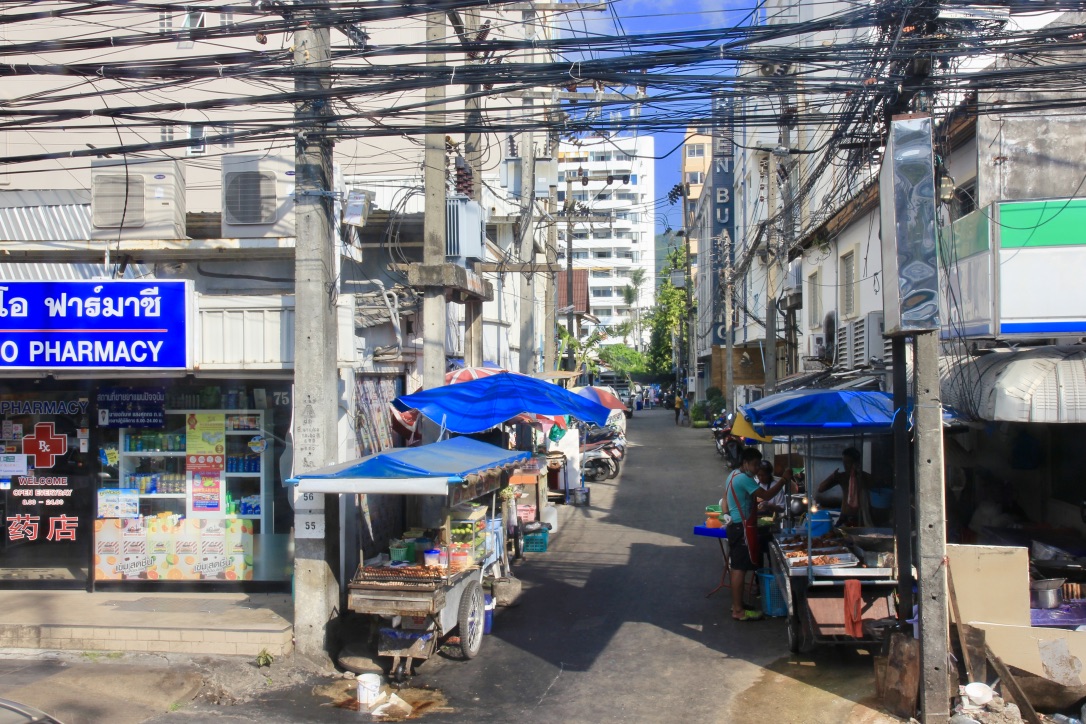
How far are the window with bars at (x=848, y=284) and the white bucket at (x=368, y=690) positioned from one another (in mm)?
12411

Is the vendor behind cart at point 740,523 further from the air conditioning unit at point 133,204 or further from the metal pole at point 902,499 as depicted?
the air conditioning unit at point 133,204

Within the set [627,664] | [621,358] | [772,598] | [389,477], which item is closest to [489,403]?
[389,477]

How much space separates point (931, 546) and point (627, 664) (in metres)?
3.24

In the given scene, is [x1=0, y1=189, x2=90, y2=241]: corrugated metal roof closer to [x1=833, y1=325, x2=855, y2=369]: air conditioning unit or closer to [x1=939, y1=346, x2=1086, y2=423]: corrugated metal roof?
[x1=939, y1=346, x2=1086, y2=423]: corrugated metal roof

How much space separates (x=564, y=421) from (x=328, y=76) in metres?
9.68

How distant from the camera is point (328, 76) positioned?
340 inches

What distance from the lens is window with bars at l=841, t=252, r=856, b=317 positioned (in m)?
16.7

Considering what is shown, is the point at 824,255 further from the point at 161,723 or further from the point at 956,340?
the point at 161,723

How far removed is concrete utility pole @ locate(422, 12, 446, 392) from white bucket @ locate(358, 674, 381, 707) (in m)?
4.61

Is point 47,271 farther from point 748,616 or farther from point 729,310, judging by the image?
point 729,310

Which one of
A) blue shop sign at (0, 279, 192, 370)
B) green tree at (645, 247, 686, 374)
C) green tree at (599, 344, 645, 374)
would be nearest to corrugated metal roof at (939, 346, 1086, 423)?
blue shop sign at (0, 279, 192, 370)

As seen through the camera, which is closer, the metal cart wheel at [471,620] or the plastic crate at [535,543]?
the metal cart wheel at [471,620]

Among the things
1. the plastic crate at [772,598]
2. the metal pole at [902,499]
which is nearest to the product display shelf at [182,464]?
the plastic crate at [772,598]

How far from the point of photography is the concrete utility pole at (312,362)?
8.73 meters
